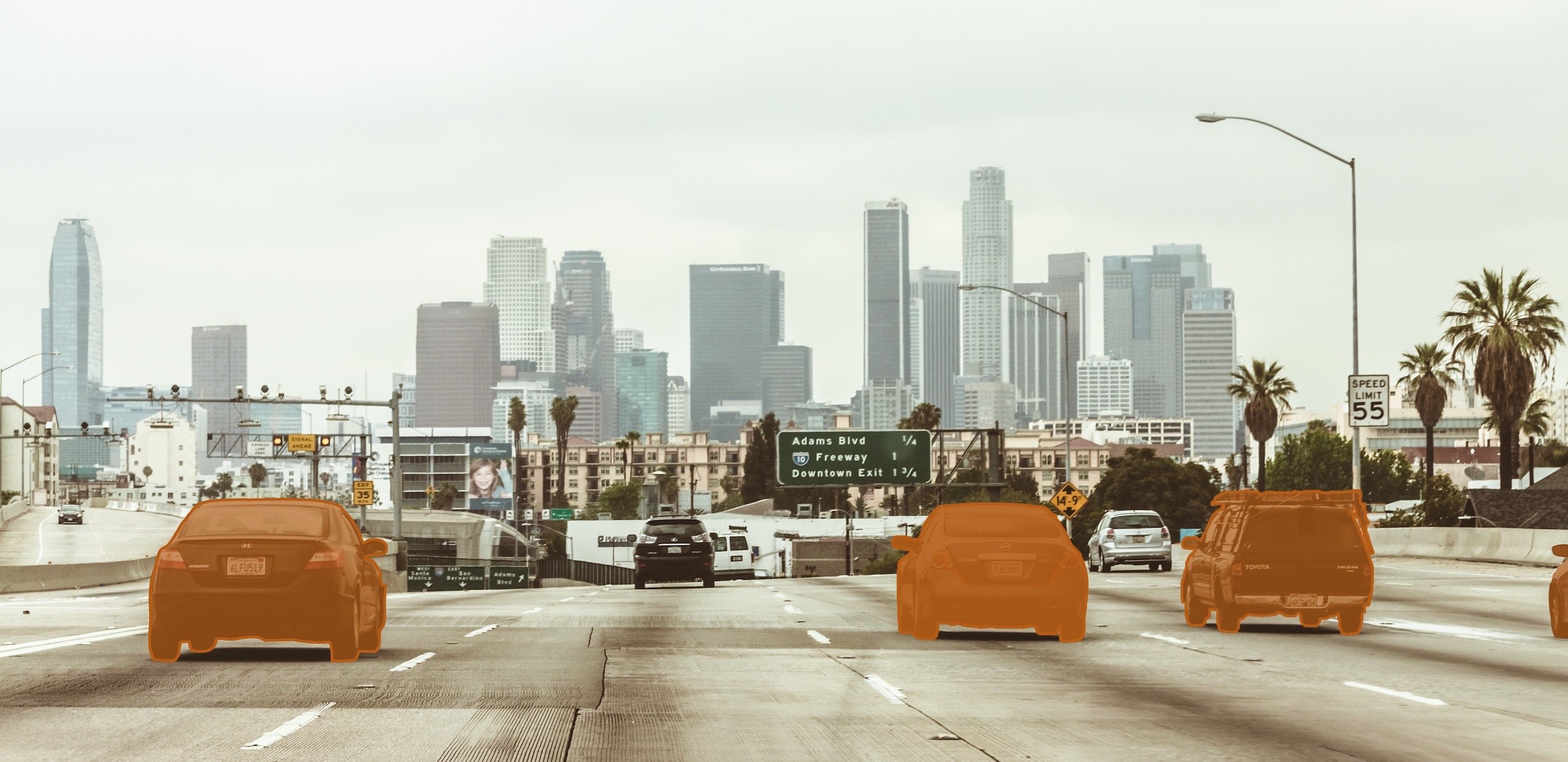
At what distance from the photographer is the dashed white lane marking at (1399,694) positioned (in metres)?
13.0

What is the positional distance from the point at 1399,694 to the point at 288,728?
336 inches

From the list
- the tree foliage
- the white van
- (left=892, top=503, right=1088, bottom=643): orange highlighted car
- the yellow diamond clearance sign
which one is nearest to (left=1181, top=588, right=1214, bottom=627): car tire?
(left=892, top=503, right=1088, bottom=643): orange highlighted car

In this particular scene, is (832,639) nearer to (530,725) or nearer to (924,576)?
(924,576)

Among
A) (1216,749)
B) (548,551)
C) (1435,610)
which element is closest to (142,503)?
(548,551)

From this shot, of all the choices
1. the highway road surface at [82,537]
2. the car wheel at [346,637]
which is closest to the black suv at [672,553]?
the car wheel at [346,637]

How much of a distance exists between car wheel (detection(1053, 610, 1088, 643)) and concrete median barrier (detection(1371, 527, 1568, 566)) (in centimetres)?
2310

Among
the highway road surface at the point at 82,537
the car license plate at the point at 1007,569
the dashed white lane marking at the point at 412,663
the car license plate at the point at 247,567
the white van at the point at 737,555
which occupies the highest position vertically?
the car license plate at the point at 247,567

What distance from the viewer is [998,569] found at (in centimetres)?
1783

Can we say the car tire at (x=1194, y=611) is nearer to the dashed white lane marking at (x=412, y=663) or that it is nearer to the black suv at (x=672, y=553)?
the dashed white lane marking at (x=412, y=663)

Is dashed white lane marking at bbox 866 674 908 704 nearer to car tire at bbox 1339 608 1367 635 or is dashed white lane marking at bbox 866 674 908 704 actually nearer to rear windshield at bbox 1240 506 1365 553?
rear windshield at bbox 1240 506 1365 553

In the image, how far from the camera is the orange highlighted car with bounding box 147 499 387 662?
48.8ft

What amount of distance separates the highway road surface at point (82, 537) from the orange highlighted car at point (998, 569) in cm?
4732

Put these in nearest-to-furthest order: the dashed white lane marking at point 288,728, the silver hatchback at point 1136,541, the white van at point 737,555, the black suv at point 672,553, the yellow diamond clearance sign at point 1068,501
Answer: the dashed white lane marking at point 288,728
the black suv at point 672,553
the silver hatchback at point 1136,541
the yellow diamond clearance sign at point 1068,501
the white van at point 737,555

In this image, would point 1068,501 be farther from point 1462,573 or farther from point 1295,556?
point 1295,556
